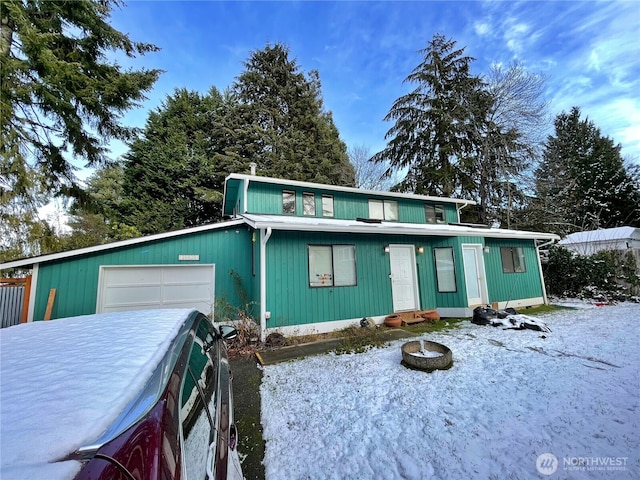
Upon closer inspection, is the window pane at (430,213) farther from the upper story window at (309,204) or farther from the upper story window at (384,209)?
the upper story window at (309,204)

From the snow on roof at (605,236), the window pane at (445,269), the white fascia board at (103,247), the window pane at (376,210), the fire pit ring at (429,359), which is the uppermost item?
the window pane at (376,210)

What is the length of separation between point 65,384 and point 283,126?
20.0 meters

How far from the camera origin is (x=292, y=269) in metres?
6.59

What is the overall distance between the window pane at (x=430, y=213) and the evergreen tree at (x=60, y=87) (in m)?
11.3

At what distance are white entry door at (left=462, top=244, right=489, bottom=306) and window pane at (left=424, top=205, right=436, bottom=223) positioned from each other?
2.92 m

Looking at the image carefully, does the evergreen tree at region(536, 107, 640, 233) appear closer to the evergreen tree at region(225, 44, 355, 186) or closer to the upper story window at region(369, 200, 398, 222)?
the upper story window at region(369, 200, 398, 222)

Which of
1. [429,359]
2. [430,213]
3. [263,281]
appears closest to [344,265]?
[263,281]

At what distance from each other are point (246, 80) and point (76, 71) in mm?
13277

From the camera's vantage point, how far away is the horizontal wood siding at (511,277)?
890 centimetres

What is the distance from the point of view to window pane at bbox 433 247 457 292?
799cm

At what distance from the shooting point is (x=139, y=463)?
2.39 feet

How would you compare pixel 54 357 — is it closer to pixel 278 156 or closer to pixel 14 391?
pixel 14 391

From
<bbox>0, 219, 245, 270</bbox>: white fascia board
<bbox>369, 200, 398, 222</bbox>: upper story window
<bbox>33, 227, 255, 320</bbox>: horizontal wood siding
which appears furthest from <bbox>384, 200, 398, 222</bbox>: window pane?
<bbox>0, 219, 245, 270</bbox>: white fascia board

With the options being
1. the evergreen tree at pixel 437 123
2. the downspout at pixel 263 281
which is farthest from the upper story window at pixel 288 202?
the evergreen tree at pixel 437 123
